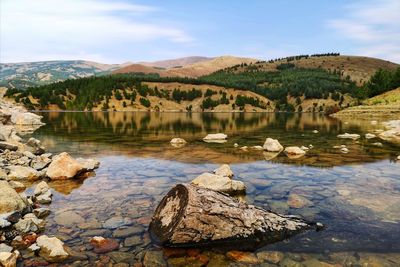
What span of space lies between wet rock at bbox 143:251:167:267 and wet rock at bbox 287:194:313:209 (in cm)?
730

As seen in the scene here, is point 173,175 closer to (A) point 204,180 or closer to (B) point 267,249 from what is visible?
(A) point 204,180

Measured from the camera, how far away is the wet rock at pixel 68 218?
13.5m

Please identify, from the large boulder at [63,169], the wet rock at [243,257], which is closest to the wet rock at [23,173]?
the large boulder at [63,169]

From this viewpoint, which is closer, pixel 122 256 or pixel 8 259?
pixel 8 259

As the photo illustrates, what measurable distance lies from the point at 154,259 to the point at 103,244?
6.68 feet

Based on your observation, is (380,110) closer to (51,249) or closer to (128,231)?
(128,231)

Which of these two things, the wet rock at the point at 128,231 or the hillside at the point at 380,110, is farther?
the hillside at the point at 380,110

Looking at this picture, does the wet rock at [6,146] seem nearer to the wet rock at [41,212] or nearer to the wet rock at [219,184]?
the wet rock at [41,212]

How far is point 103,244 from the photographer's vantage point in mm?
11648

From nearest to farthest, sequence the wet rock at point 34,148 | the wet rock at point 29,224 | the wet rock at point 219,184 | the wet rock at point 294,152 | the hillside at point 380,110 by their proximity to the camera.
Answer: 1. the wet rock at point 29,224
2. the wet rock at point 219,184
3. the wet rock at point 34,148
4. the wet rock at point 294,152
5. the hillside at point 380,110

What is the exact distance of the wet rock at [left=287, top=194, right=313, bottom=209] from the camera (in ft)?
52.4

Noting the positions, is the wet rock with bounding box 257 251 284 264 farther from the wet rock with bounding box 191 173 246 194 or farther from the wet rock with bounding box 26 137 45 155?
the wet rock with bounding box 26 137 45 155

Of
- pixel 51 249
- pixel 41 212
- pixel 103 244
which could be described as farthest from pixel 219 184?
pixel 51 249

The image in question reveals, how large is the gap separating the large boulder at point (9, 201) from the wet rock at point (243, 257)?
324 inches
